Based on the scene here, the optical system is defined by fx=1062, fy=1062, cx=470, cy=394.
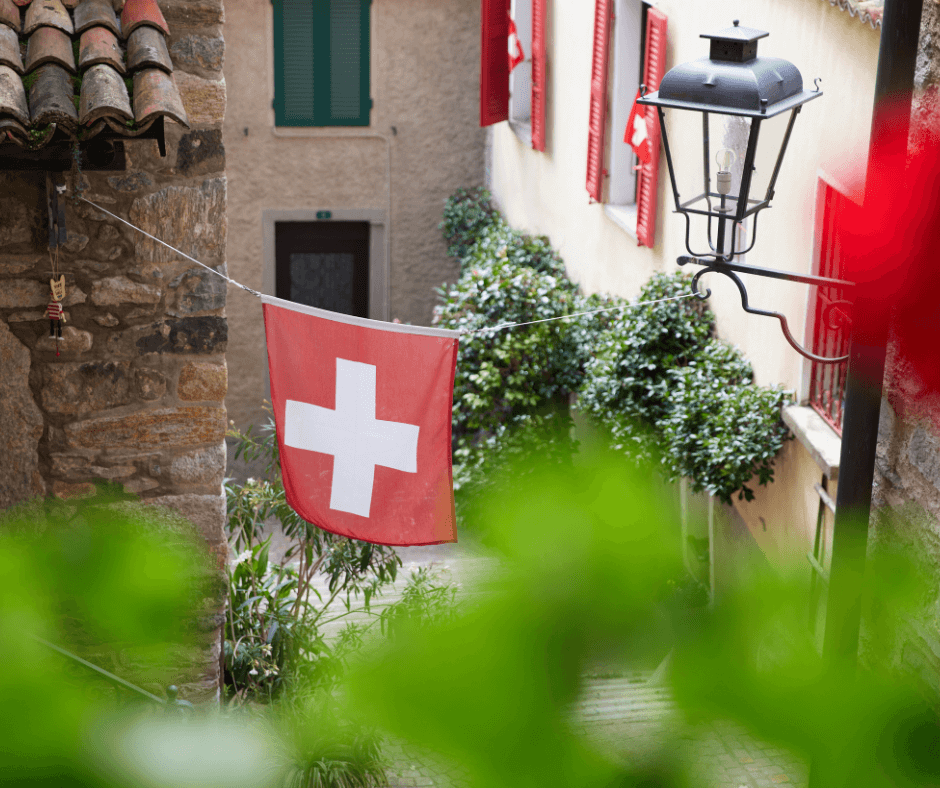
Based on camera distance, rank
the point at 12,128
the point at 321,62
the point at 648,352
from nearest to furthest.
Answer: the point at 12,128, the point at 648,352, the point at 321,62

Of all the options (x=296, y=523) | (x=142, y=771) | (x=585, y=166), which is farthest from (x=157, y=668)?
(x=585, y=166)

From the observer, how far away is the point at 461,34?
1005cm

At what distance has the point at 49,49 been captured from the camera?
2.83m

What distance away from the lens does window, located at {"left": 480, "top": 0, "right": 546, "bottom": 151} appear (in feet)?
28.2

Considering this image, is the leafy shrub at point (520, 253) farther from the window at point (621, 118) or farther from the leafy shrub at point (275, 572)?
the leafy shrub at point (275, 572)

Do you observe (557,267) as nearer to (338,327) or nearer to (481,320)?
(481,320)

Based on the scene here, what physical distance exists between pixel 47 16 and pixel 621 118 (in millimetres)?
4465

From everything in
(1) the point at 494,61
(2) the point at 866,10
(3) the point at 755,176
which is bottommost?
(3) the point at 755,176

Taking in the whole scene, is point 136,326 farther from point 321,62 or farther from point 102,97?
point 321,62

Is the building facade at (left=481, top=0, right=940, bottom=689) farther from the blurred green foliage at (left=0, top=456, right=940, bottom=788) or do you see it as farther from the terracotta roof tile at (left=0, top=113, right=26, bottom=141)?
the terracotta roof tile at (left=0, top=113, right=26, bottom=141)

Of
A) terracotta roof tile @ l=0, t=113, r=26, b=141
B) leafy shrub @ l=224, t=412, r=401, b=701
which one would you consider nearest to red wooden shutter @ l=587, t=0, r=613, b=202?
leafy shrub @ l=224, t=412, r=401, b=701

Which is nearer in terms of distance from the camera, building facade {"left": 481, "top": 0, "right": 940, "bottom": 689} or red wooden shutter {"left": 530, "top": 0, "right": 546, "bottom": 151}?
building facade {"left": 481, "top": 0, "right": 940, "bottom": 689}

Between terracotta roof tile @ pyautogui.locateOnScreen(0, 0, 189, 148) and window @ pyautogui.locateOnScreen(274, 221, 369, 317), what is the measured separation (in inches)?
281

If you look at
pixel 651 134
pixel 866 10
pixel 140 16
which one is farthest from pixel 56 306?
pixel 651 134
